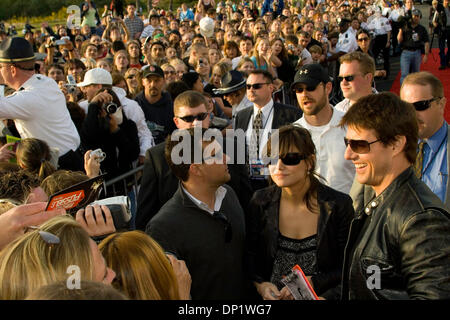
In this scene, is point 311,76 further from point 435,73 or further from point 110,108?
point 435,73

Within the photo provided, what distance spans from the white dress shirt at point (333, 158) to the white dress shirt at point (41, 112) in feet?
7.28

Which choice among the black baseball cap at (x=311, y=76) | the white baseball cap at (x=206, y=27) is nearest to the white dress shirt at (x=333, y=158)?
the black baseball cap at (x=311, y=76)

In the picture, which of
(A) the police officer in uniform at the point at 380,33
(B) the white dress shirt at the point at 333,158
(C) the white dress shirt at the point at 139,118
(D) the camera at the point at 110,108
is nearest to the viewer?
(B) the white dress shirt at the point at 333,158

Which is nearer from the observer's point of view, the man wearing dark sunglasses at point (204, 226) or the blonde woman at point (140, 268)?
the blonde woman at point (140, 268)

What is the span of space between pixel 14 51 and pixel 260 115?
7.57ft

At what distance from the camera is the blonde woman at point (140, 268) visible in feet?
6.32

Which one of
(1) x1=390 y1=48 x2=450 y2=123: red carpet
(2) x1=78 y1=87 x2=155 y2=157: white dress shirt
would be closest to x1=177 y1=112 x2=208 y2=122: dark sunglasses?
(2) x1=78 y1=87 x2=155 y2=157: white dress shirt

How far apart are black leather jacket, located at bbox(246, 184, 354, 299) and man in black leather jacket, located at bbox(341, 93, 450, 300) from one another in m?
0.30

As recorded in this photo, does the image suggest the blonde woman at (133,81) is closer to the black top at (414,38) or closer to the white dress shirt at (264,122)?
the white dress shirt at (264,122)

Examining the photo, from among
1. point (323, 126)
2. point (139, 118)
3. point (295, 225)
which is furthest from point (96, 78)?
point (295, 225)

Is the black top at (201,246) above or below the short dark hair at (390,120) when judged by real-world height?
below

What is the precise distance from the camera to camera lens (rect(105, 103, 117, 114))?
4.51 metres

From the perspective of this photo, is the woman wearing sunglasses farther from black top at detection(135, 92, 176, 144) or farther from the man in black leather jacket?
black top at detection(135, 92, 176, 144)

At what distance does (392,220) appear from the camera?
195 cm
